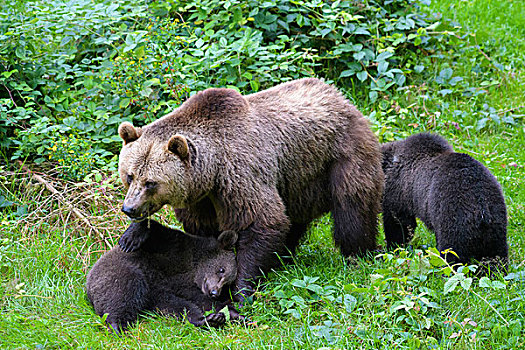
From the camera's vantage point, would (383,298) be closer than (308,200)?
Yes

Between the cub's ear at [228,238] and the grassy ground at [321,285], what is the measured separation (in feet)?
1.57

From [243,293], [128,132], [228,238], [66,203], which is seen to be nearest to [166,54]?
[66,203]

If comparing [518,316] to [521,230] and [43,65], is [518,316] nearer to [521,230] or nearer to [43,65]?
[521,230]

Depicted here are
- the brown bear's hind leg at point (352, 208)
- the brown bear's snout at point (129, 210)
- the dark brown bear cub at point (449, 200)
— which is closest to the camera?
the brown bear's snout at point (129, 210)

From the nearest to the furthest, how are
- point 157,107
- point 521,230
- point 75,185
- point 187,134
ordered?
1. point 187,134
2. point 521,230
3. point 75,185
4. point 157,107

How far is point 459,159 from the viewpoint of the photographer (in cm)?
582

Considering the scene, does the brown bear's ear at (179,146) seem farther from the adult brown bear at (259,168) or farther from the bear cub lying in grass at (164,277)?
the bear cub lying in grass at (164,277)

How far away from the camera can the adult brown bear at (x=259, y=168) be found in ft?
16.9

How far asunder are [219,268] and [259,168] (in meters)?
0.94

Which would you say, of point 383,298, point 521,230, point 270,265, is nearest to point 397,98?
point 521,230

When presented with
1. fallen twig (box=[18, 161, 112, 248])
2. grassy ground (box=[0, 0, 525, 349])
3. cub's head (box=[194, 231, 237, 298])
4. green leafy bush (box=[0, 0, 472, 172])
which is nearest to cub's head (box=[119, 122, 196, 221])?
cub's head (box=[194, 231, 237, 298])

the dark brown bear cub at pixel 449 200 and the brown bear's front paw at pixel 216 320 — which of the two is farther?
the dark brown bear cub at pixel 449 200

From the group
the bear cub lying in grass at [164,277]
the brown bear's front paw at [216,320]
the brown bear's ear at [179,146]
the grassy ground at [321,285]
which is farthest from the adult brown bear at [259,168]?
the grassy ground at [321,285]

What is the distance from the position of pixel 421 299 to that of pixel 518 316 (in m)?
0.70
